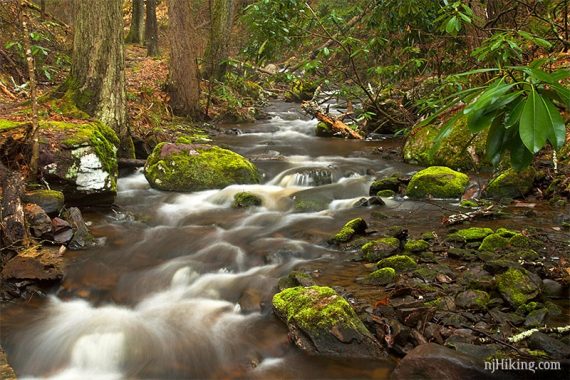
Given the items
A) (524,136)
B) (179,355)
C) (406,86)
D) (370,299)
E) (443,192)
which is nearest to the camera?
(524,136)

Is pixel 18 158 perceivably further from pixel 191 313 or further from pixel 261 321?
pixel 261 321

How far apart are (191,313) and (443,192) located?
454cm

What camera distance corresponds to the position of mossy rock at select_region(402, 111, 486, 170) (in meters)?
8.71

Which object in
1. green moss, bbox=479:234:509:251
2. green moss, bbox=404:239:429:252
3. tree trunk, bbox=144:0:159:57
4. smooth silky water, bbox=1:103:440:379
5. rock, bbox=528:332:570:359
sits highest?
tree trunk, bbox=144:0:159:57

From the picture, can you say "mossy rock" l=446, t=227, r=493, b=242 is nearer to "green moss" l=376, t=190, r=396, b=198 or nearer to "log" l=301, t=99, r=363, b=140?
"green moss" l=376, t=190, r=396, b=198

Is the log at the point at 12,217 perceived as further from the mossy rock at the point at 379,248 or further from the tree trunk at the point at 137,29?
the tree trunk at the point at 137,29

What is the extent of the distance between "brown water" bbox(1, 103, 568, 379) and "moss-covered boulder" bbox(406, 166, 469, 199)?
40 cm

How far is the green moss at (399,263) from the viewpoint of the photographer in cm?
467

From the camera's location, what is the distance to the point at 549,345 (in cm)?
296

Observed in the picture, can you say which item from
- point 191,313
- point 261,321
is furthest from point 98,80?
point 261,321

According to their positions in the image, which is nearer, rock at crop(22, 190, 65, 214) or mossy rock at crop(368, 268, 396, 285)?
mossy rock at crop(368, 268, 396, 285)

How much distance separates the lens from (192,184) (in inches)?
312

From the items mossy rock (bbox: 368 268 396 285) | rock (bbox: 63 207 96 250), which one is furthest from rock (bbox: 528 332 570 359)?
rock (bbox: 63 207 96 250)

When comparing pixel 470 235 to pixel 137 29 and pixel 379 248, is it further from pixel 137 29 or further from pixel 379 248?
pixel 137 29
